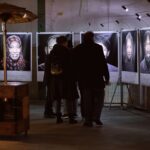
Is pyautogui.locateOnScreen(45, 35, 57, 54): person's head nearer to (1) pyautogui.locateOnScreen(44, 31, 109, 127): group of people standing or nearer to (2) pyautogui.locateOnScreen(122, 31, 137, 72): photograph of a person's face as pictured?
(2) pyautogui.locateOnScreen(122, 31, 137, 72): photograph of a person's face

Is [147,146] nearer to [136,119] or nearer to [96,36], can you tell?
[136,119]

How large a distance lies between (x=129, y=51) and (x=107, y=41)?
800 millimetres

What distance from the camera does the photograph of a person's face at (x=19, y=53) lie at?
12.8m

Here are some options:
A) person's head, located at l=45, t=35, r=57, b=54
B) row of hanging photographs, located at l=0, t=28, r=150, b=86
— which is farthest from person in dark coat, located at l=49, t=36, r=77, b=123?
person's head, located at l=45, t=35, r=57, b=54

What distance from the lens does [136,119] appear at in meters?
10.4

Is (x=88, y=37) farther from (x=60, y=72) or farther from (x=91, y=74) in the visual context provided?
(x=60, y=72)

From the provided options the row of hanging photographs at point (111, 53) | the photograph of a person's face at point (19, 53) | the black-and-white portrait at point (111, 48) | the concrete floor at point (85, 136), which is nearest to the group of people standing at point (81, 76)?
the concrete floor at point (85, 136)

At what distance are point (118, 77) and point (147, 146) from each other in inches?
180

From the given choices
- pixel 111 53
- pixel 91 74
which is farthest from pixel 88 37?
pixel 111 53

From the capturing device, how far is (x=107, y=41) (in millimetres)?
12055

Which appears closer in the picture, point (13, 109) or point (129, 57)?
point (13, 109)

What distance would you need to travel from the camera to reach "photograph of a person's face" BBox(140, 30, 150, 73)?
1066 cm

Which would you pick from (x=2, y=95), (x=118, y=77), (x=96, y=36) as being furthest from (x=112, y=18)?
(x=2, y=95)

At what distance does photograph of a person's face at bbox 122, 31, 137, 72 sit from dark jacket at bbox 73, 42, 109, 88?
211 centimetres
